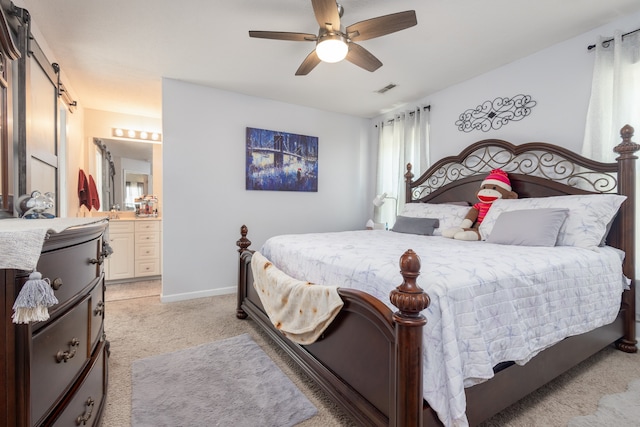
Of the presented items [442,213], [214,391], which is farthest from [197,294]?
[442,213]

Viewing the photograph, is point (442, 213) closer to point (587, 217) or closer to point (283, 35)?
point (587, 217)

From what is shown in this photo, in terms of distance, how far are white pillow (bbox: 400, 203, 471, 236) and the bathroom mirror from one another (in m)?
4.01

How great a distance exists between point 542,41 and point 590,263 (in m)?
2.03

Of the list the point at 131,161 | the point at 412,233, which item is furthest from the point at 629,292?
the point at 131,161

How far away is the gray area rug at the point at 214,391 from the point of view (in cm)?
152

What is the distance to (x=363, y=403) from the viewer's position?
4.37 feet

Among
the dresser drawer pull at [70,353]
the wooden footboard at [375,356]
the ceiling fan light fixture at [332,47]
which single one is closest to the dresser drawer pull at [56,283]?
the dresser drawer pull at [70,353]

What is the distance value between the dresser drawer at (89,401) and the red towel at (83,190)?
3.32 metres

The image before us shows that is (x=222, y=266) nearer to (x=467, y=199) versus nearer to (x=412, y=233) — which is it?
(x=412, y=233)

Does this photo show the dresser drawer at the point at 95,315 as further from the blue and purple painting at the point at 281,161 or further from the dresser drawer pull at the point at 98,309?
the blue and purple painting at the point at 281,161

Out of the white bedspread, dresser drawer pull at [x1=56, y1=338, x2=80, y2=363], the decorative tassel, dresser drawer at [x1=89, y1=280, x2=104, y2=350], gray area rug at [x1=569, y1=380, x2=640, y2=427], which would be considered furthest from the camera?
gray area rug at [x1=569, y1=380, x2=640, y2=427]

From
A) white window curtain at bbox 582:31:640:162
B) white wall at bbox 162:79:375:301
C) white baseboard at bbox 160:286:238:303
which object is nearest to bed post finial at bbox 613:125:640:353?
white window curtain at bbox 582:31:640:162

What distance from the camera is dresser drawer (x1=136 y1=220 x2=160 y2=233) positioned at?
4.22 metres

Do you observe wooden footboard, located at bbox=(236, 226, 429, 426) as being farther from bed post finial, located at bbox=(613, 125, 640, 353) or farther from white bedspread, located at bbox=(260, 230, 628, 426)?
bed post finial, located at bbox=(613, 125, 640, 353)
